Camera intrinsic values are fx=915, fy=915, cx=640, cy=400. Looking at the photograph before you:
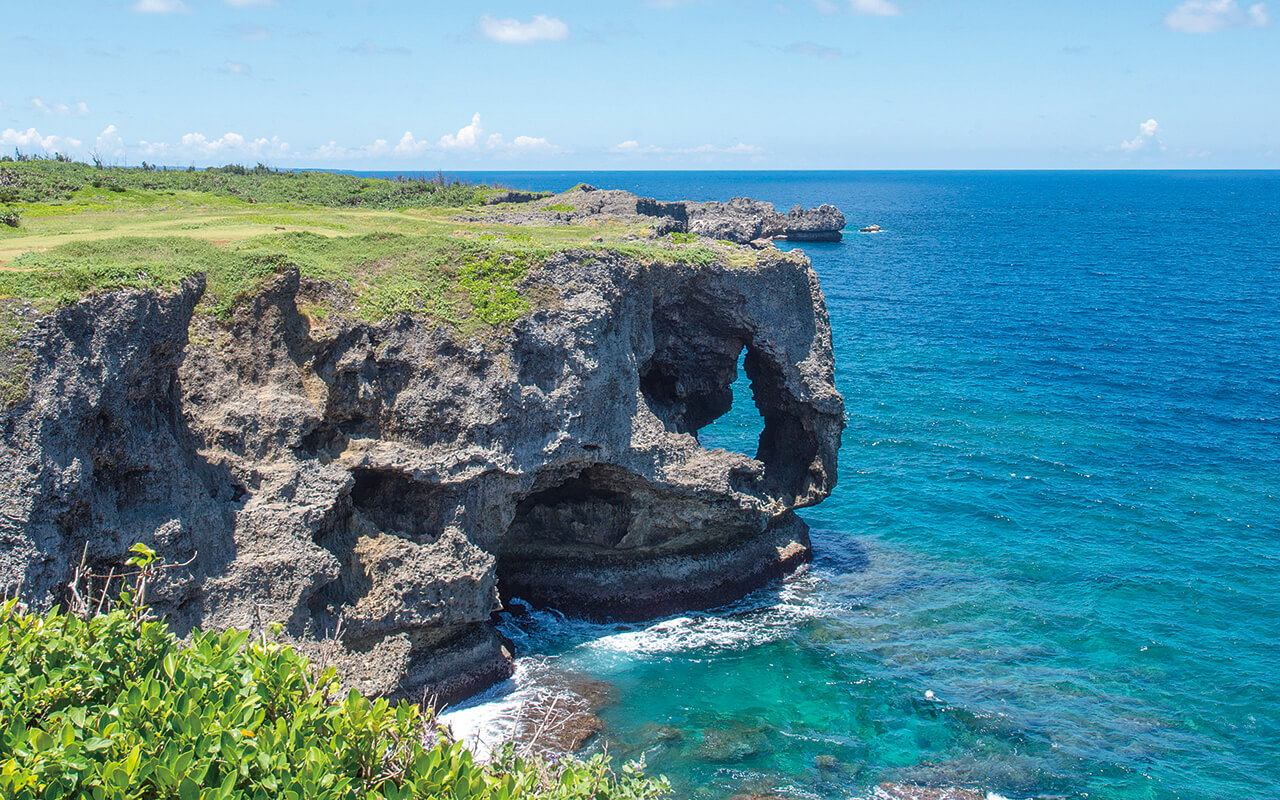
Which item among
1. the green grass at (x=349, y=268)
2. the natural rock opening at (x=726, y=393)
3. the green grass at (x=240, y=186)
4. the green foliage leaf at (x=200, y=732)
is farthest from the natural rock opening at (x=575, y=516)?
the green grass at (x=240, y=186)

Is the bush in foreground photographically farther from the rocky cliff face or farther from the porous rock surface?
the porous rock surface

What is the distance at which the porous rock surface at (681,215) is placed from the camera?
156 feet

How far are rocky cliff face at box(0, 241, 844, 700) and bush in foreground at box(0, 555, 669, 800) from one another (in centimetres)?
843

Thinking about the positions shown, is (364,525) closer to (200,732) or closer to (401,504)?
(401,504)

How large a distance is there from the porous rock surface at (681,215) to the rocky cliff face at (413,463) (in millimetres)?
11365

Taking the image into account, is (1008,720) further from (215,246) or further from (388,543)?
(215,246)

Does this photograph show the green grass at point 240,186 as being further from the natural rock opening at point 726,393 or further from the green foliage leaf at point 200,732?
the green foliage leaf at point 200,732

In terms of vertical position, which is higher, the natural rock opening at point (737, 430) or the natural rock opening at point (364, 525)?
the natural rock opening at point (364, 525)

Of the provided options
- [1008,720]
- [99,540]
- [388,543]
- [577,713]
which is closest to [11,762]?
[99,540]

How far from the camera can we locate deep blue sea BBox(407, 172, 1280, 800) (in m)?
27.5

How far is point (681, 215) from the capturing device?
7019 cm

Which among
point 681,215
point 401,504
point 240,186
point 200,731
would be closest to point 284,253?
point 401,504

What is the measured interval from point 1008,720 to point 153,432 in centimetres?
2660

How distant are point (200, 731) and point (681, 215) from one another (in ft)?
202
